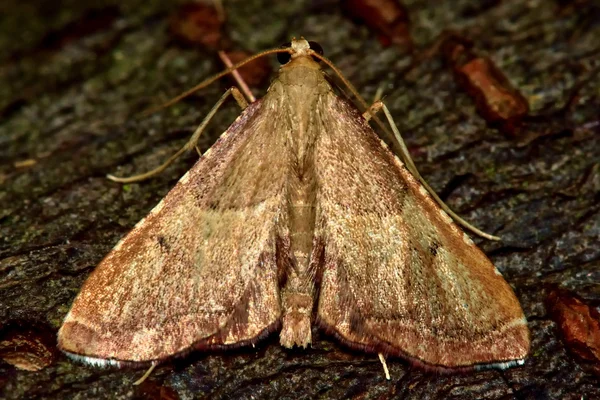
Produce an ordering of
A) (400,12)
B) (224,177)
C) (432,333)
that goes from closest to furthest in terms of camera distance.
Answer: (432,333)
(224,177)
(400,12)

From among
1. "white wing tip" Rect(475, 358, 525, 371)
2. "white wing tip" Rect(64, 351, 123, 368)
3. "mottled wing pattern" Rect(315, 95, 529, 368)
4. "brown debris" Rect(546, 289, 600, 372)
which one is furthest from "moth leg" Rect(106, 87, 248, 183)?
"brown debris" Rect(546, 289, 600, 372)

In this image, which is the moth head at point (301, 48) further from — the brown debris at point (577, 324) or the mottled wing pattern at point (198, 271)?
the brown debris at point (577, 324)

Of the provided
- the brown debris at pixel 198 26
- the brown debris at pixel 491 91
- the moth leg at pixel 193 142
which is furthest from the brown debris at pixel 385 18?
the moth leg at pixel 193 142

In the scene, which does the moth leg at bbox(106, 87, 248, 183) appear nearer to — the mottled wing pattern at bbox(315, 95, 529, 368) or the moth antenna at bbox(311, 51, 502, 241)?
the moth antenna at bbox(311, 51, 502, 241)

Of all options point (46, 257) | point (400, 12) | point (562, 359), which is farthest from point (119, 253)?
point (400, 12)

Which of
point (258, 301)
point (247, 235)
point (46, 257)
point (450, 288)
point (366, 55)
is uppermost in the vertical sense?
point (366, 55)

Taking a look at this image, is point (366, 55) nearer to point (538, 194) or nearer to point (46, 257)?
point (538, 194)
